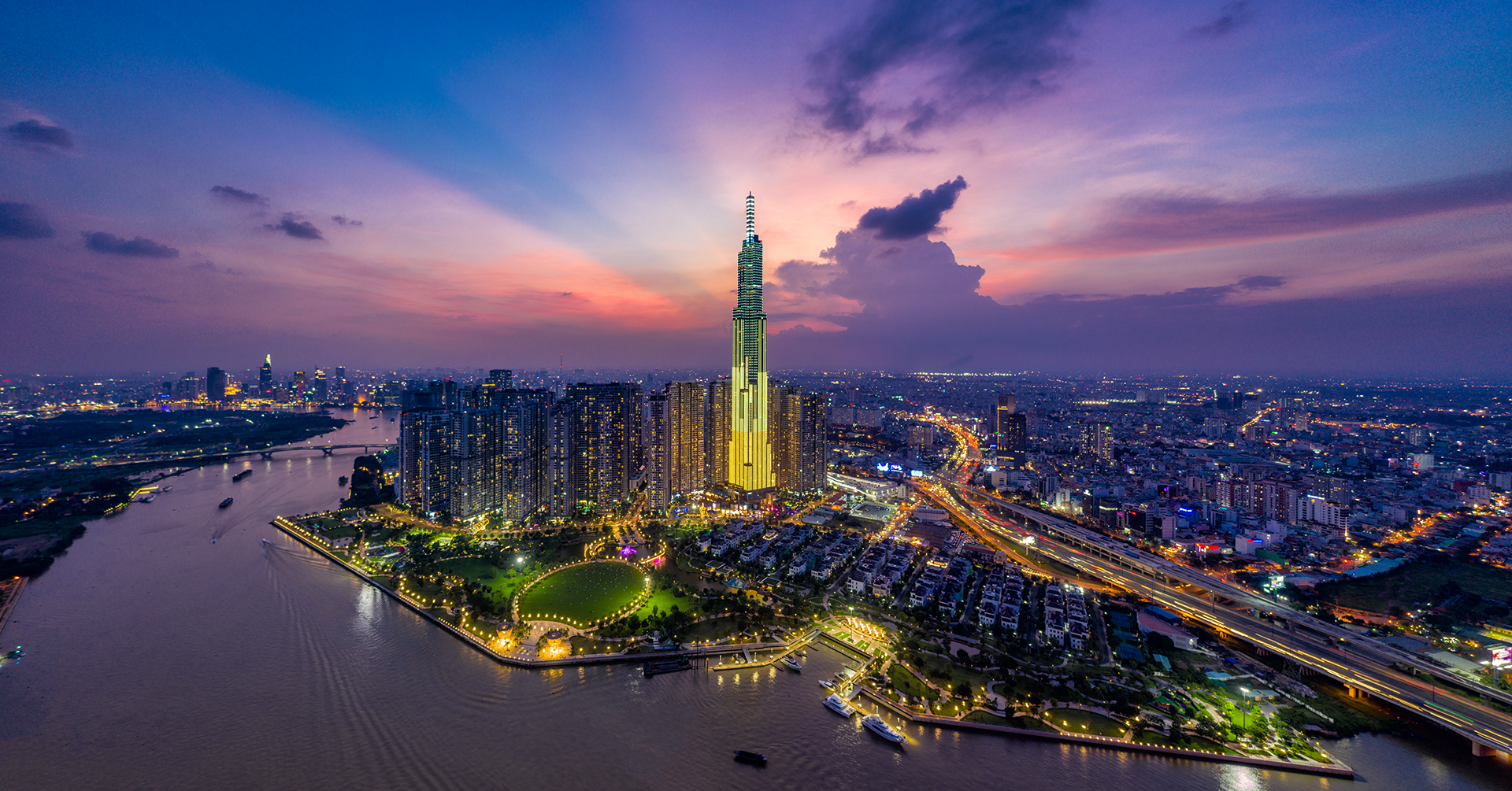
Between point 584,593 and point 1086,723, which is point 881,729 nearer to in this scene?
point 1086,723

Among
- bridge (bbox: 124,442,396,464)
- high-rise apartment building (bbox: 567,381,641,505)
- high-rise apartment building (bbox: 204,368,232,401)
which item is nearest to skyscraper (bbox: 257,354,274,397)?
high-rise apartment building (bbox: 204,368,232,401)

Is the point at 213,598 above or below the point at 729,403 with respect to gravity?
below

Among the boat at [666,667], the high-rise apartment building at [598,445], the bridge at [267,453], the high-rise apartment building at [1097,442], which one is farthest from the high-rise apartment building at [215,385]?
the high-rise apartment building at [1097,442]

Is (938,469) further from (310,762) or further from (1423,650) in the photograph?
(310,762)

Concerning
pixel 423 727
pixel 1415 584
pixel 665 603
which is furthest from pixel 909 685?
pixel 1415 584

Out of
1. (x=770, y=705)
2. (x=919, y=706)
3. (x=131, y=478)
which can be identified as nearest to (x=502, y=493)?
(x=770, y=705)

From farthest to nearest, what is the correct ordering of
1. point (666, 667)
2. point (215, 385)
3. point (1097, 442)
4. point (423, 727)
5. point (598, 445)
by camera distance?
point (215, 385) → point (1097, 442) → point (598, 445) → point (666, 667) → point (423, 727)

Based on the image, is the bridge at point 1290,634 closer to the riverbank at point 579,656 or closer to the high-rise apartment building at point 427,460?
the riverbank at point 579,656
